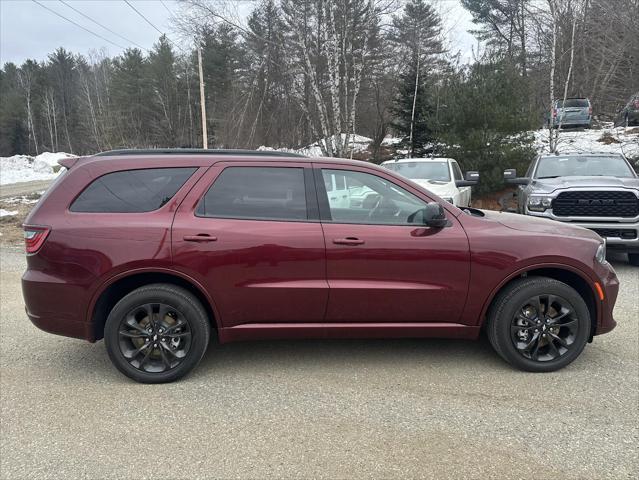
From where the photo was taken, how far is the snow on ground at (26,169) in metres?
30.4

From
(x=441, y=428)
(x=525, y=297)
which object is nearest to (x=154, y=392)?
(x=441, y=428)

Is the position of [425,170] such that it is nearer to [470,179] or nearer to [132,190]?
[470,179]

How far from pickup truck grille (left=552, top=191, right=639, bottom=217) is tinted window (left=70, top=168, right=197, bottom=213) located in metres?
6.12

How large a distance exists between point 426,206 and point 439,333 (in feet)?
3.38

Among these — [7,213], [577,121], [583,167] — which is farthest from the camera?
[577,121]

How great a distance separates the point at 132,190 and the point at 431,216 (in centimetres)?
233

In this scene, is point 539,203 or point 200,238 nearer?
point 200,238

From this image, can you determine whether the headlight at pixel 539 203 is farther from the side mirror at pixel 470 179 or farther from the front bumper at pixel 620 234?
the side mirror at pixel 470 179

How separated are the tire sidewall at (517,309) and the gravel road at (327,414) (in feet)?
0.33

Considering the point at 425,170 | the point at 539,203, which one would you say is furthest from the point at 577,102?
the point at 539,203

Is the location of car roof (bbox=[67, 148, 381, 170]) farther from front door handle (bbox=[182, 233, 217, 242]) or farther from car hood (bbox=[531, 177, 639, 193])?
car hood (bbox=[531, 177, 639, 193])

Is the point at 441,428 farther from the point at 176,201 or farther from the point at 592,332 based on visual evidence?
the point at 176,201

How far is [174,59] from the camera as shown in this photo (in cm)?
4231

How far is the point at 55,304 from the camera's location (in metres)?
3.60
